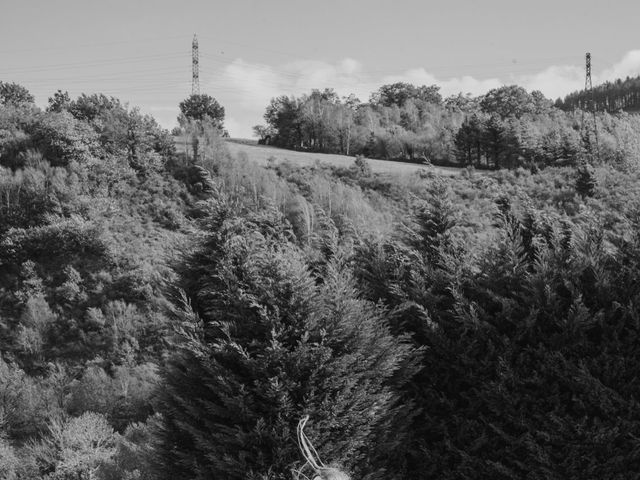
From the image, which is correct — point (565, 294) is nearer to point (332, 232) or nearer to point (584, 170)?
point (332, 232)

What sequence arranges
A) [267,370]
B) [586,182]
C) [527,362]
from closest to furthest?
[267,370] → [527,362] → [586,182]

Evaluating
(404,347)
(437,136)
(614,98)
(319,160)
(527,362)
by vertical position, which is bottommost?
(527,362)

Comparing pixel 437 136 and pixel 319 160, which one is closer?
pixel 319 160

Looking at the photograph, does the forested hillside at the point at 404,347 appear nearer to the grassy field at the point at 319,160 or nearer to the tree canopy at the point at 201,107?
the grassy field at the point at 319,160

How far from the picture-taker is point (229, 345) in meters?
5.84

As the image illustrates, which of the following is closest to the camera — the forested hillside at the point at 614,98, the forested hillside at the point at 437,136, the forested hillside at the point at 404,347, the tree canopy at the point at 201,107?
the forested hillside at the point at 404,347

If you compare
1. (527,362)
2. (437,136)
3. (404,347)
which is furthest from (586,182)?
(404,347)

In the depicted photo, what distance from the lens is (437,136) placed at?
165 ft

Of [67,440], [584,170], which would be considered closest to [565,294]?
[67,440]

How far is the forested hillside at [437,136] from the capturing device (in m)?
43.7

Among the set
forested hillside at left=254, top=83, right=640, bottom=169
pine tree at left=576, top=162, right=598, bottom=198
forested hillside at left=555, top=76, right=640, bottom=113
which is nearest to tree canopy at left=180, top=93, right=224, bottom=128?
Result: forested hillside at left=254, top=83, right=640, bottom=169

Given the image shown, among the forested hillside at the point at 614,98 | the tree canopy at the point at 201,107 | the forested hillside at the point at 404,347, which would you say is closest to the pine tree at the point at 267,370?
the forested hillside at the point at 404,347

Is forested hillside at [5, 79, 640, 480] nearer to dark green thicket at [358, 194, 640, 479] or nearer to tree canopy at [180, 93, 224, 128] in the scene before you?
dark green thicket at [358, 194, 640, 479]

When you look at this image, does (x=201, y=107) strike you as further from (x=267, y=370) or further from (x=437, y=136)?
(x=267, y=370)
